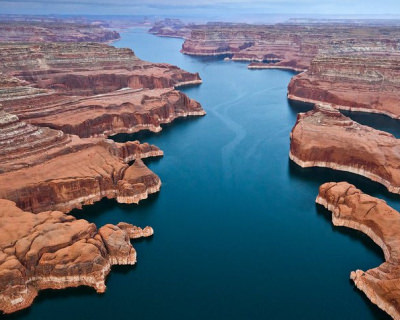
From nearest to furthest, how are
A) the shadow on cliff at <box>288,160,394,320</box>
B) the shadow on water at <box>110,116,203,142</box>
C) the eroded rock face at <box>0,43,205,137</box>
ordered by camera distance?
the shadow on cliff at <box>288,160,394,320</box> < the eroded rock face at <box>0,43,205,137</box> < the shadow on water at <box>110,116,203,142</box>

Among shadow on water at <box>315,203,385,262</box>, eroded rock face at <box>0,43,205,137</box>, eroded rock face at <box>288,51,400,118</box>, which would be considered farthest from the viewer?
eroded rock face at <box>288,51,400,118</box>

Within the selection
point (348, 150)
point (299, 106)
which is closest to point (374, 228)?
point (348, 150)

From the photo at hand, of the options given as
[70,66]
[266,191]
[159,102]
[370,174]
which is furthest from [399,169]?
[70,66]

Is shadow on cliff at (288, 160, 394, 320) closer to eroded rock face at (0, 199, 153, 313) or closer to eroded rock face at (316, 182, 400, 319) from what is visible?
eroded rock face at (316, 182, 400, 319)

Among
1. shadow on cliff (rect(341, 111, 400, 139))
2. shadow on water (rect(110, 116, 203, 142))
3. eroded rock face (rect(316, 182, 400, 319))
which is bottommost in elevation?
shadow on water (rect(110, 116, 203, 142))

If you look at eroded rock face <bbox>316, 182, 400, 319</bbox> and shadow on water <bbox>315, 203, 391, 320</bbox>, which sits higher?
eroded rock face <bbox>316, 182, 400, 319</bbox>

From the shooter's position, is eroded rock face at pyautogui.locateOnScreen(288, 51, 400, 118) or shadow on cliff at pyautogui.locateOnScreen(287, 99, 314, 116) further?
shadow on cliff at pyautogui.locateOnScreen(287, 99, 314, 116)

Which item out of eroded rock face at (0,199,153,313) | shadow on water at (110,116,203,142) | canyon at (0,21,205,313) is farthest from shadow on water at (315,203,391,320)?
shadow on water at (110,116,203,142)

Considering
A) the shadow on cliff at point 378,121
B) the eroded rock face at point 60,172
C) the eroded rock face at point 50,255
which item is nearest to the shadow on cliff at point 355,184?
the eroded rock face at point 60,172
